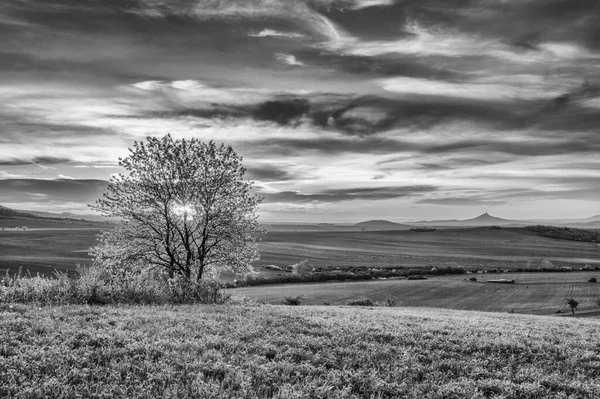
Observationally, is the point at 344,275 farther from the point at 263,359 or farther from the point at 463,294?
the point at 263,359

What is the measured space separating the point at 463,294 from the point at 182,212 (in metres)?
69.6

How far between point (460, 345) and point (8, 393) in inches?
454

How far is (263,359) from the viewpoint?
10.4 m

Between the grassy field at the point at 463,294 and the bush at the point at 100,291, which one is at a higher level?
the bush at the point at 100,291

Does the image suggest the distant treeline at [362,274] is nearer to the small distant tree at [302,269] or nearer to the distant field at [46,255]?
the small distant tree at [302,269]

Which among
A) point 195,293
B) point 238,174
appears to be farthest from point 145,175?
point 195,293

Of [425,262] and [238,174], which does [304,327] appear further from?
[425,262]

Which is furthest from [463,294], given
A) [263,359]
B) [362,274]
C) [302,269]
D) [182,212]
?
[263,359]

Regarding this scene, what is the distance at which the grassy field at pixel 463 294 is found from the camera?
71.4 m

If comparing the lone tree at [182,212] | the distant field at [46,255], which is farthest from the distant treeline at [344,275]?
the lone tree at [182,212]

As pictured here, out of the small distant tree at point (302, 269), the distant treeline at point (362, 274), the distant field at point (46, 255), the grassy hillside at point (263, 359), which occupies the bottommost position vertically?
the distant treeline at point (362, 274)

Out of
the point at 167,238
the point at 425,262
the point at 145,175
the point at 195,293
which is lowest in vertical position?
the point at 425,262

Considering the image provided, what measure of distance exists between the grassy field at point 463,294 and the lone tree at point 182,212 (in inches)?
1382

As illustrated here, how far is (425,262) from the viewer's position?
514ft
